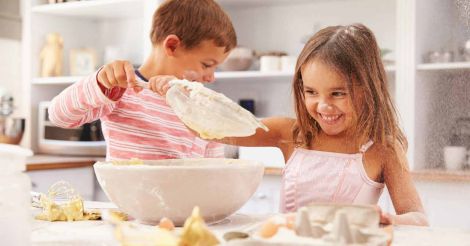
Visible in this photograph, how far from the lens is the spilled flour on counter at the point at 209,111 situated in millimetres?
851

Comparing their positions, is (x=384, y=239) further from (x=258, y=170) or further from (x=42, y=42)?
(x=42, y=42)

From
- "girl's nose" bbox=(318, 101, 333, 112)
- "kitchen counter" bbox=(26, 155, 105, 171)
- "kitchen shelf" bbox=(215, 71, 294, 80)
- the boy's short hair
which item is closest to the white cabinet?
"kitchen shelf" bbox=(215, 71, 294, 80)

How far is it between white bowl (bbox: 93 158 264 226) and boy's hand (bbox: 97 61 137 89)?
286mm

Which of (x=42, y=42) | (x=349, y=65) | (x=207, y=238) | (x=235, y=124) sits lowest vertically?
(x=207, y=238)

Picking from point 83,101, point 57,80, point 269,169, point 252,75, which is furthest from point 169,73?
point 57,80

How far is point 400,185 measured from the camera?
1164 millimetres

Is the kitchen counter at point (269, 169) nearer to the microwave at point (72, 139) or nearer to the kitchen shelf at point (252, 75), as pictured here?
the microwave at point (72, 139)

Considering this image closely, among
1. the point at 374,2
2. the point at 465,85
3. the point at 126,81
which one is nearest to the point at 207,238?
the point at 126,81

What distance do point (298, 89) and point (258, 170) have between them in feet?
1.46

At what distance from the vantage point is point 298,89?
1289 millimetres

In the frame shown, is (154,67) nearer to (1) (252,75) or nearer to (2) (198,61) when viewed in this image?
(2) (198,61)

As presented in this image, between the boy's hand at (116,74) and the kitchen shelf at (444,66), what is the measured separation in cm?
150

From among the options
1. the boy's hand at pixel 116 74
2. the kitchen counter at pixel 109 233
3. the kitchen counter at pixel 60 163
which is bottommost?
the kitchen counter at pixel 60 163

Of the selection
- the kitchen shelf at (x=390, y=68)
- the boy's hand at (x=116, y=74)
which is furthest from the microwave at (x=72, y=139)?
the boy's hand at (x=116, y=74)
